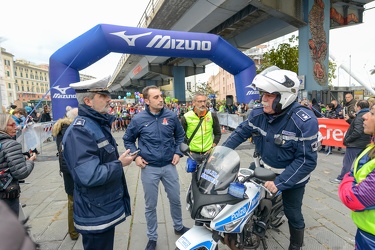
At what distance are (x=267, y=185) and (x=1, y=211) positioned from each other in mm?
1846

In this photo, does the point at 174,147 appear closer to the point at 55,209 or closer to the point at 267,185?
the point at 267,185

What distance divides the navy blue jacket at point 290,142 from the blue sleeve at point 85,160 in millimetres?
1468

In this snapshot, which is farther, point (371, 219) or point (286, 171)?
point (286, 171)

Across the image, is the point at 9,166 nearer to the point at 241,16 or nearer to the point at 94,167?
the point at 94,167

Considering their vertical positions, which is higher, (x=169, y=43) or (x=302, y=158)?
(x=169, y=43)

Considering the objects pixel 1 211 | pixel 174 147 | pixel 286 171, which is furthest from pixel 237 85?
pixel 1 211

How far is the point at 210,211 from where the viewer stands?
184cm

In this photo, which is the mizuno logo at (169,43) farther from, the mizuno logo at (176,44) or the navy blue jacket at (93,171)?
the navy blue jacket at (93,171)

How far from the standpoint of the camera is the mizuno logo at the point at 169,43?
8367 millimetres

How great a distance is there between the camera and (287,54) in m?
17.9

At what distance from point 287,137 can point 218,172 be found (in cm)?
79


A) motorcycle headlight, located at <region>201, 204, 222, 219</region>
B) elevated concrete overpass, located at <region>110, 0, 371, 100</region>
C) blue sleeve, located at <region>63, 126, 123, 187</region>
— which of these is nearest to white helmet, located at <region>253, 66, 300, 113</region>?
motorcycle headlight, located at <region>201, 204, 222, 219</region>

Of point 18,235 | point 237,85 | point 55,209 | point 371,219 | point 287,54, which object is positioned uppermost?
point 287,54

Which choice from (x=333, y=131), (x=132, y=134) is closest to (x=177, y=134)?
(x=132, y=134)
